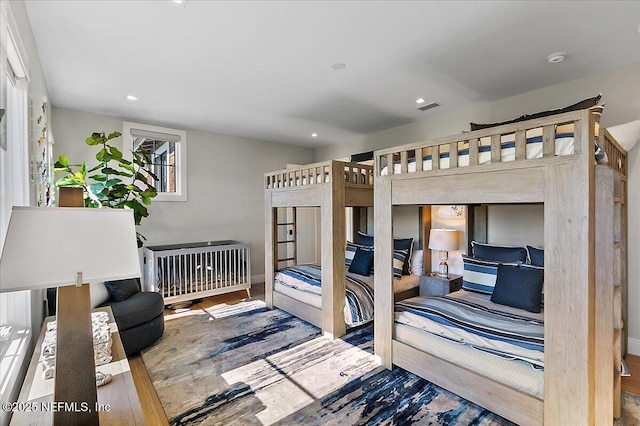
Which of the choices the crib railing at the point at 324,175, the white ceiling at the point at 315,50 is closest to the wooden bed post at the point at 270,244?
the crib railing at the point at 324,175

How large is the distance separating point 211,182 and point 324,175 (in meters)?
2.50

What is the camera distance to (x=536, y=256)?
295 cm

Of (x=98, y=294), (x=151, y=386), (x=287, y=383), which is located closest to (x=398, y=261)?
(x=287, y=383)

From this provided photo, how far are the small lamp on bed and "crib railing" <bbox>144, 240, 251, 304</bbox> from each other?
2651mm

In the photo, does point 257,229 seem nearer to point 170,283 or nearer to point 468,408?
point 170,283

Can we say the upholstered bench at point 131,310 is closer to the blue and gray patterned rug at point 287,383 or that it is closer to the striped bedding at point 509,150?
the blue and gray patterned rug at point 287,383

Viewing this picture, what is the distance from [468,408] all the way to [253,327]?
7.27 feet

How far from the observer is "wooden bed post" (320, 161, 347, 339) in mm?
3123

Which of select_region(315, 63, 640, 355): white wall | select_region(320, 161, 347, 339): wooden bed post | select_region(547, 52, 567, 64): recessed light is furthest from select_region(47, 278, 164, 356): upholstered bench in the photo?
select_region(547, 52, 567, 64): recessed light

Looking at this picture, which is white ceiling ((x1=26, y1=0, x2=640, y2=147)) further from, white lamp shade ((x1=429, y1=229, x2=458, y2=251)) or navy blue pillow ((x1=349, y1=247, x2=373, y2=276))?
navy blue pillow ((x1=349, y1=247, x2=373, y2=276))

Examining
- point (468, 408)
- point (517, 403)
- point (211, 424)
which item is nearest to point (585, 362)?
point (517, 403)

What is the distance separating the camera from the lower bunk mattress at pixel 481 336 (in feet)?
6.04

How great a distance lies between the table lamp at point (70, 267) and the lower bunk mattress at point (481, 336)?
81.9 inches

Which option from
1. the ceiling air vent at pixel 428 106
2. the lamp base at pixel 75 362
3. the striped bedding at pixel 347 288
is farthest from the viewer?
the ceiling air vent at pixel 428 106
